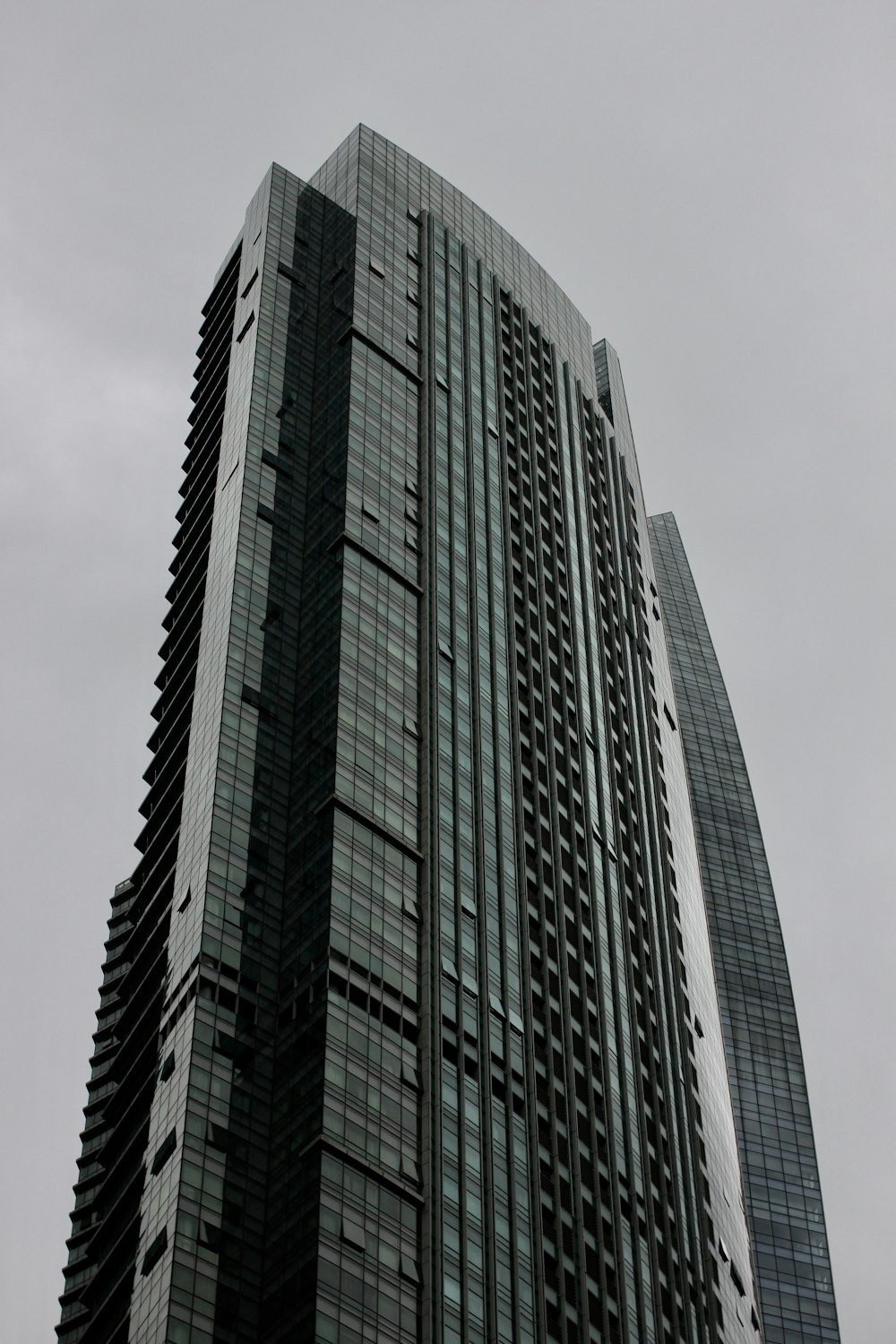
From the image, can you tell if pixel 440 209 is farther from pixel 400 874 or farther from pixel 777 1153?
pixel 777 1153

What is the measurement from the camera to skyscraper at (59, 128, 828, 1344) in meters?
82.6

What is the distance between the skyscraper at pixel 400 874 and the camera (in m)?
82.6

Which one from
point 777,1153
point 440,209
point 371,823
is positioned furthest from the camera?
point 777,1153

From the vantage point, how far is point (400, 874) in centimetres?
9606

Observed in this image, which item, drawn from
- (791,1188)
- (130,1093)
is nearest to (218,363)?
(130,1093)

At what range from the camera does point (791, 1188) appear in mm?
175875

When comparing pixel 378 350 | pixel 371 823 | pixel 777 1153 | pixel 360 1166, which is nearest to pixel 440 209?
pixel 378 350

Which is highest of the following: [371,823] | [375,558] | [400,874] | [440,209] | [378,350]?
[440,209]

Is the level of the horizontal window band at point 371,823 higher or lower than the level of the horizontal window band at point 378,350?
lower

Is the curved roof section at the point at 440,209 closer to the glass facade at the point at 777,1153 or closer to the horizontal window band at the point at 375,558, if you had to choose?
the horizontal window band at the point at 375,558

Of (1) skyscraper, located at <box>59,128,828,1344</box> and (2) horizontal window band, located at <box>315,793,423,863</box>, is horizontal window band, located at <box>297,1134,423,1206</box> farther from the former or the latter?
(2) horizontal window band, located at <box>315,793,423,863</box>

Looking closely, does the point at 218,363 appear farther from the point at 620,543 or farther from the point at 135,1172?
the point at 135,1172

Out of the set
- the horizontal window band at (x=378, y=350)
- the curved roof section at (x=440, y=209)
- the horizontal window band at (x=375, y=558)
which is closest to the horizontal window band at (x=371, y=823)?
the horizontal window band at (x=375, y=558)

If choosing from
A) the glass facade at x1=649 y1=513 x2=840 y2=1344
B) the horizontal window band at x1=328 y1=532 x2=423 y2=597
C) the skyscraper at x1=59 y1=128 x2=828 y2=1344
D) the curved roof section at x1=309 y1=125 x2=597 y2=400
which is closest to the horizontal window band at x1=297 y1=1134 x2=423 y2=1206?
the skyscraper at x1=59 y1=128 x2=828 y2=1344
